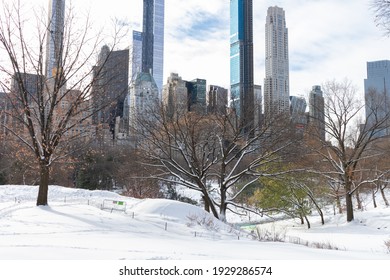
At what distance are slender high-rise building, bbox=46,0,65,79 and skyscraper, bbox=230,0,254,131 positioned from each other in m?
10.3

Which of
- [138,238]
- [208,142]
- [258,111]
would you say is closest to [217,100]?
[208,142]

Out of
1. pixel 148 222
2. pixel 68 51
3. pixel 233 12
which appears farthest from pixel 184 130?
pixel 233 12

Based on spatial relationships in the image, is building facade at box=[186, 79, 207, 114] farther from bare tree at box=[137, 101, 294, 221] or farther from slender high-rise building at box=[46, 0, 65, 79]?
slender high-rise building at box=[46, 0, 65, 79]

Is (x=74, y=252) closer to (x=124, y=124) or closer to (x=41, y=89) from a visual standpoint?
(x=41, y=89)

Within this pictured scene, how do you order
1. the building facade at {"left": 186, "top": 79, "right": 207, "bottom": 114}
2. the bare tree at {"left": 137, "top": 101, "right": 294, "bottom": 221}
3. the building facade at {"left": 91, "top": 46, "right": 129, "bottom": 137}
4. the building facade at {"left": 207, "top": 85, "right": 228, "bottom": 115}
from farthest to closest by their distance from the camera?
the building facade at {"left": 186, "top": 79, "right": 207, "bottom": 114} < the building facade at {"left": 207, "top": 85, "right": 228, "bottom": 115} < the bare tree at {"left": 137, "top": 101, "right": 294, "bottom": 221} < the building facade at {"left": 91, "top": 46, "right": 129, "bottom": 137}

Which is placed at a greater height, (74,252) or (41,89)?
(41,89)

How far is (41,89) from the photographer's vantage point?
1299 cm

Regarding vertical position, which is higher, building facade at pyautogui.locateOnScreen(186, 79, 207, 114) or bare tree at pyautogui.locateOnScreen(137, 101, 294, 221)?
building facade at pyautogui.locateOnScreen(186, 79, 207, 114)

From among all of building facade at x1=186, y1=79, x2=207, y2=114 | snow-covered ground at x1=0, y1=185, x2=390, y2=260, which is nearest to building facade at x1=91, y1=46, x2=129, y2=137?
snow-covered ground at x1=0, y1=185, x2=390, y2=260

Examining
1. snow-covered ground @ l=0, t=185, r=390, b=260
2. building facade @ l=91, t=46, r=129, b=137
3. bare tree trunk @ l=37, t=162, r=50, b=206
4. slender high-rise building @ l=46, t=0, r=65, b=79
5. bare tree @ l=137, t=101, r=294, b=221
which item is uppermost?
slender high-rise building @ l=46, t=0, r=65, b=79

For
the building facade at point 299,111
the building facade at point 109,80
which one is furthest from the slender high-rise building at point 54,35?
the building facade at point 299,111

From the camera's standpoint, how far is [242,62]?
71.8m

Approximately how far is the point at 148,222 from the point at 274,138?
444 inches

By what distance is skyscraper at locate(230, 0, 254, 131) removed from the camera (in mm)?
21062
